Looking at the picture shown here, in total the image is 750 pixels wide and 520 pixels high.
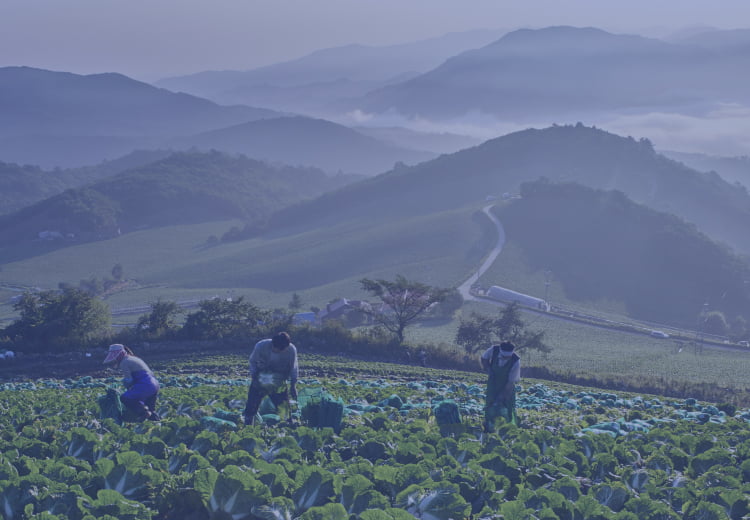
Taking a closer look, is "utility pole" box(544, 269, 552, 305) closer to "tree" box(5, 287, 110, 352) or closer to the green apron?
"tree" box(5, 287, 110, 352)

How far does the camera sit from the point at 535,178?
182m

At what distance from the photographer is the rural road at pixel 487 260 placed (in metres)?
92.4

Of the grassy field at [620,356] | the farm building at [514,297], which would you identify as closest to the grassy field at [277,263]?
the farm building at [514,297]

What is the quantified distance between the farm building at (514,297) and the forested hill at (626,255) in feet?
44.3

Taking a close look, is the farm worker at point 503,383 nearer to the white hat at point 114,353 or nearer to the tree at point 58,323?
the white hat at point 114,353

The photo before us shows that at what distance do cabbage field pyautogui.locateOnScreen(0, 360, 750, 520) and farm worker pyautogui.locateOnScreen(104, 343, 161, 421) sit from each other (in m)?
0.59

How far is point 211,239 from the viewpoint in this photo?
529 feet

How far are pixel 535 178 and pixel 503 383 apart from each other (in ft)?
570

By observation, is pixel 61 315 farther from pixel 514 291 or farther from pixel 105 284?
pixel 105 284

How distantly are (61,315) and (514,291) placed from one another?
218ft

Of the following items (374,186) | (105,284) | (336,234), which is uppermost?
(374,186)

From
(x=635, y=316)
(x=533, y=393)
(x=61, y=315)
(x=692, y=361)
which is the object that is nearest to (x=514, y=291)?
(x=635, y=316)

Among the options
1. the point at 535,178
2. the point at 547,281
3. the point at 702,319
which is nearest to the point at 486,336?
the point at 547,281

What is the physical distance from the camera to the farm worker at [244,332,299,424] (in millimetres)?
12953
